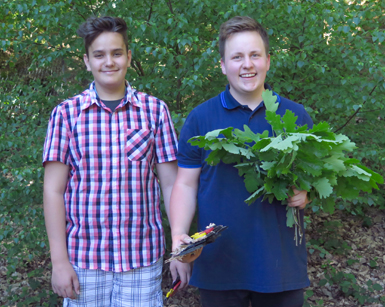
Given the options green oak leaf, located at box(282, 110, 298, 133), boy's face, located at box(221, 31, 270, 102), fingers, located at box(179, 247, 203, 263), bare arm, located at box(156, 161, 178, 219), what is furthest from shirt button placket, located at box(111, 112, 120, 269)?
green oak leaf, located at box(282, 110, 298, 133)

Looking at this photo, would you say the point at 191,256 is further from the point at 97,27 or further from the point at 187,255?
the point at 97,27

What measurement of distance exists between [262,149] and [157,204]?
0.87 meters

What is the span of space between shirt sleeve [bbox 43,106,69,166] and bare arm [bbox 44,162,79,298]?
Result: 0.16 ft

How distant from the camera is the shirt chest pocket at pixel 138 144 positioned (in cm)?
229

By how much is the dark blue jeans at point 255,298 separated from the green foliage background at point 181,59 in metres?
1.90

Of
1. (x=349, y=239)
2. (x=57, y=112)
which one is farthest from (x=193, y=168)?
(x=349, y=239)

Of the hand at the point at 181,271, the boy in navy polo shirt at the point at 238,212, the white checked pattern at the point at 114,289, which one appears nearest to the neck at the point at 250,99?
the boy in navy polo shirt at the point at 238,212

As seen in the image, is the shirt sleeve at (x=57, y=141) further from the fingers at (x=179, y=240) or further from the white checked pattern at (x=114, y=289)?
the fingers at (x=179, y=240)

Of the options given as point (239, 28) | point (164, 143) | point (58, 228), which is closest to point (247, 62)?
point (239, 28)

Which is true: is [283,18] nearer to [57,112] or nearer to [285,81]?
[285,81]

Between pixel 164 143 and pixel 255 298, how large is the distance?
3.19 ft

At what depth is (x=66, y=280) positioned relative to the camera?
2.21 m

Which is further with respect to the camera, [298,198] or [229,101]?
[229,101]

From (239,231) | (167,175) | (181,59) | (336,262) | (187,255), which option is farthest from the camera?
(336,262)
